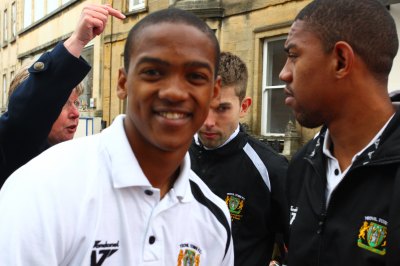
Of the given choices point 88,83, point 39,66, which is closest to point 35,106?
point 39,66

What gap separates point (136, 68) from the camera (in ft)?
5.33

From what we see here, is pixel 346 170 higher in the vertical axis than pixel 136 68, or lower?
lower

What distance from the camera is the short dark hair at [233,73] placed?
328 centimetres

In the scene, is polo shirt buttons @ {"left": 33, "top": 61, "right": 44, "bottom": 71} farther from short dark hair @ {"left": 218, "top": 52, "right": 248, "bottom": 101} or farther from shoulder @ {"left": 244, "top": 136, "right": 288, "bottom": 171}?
shoulder @ {"left": 244, "top": 136, "right": 288, "bottom": 171}

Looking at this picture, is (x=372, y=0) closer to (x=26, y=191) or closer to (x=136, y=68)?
(x=136, y=68)

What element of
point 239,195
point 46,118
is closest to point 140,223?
point 46,118

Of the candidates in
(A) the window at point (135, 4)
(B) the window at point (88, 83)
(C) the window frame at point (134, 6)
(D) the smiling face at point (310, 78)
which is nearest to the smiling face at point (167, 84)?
(D) the smiling face at point (310, 78)

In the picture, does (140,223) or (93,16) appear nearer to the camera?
(140,223)

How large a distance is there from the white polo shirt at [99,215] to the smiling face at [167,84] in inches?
4.2

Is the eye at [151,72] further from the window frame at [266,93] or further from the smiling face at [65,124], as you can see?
the window frame at [266,93]

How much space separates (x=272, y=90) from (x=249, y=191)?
22.0ft

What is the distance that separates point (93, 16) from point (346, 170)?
1407mm

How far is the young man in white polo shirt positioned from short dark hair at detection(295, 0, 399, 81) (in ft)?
2.53

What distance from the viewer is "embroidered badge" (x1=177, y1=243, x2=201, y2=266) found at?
167cm
